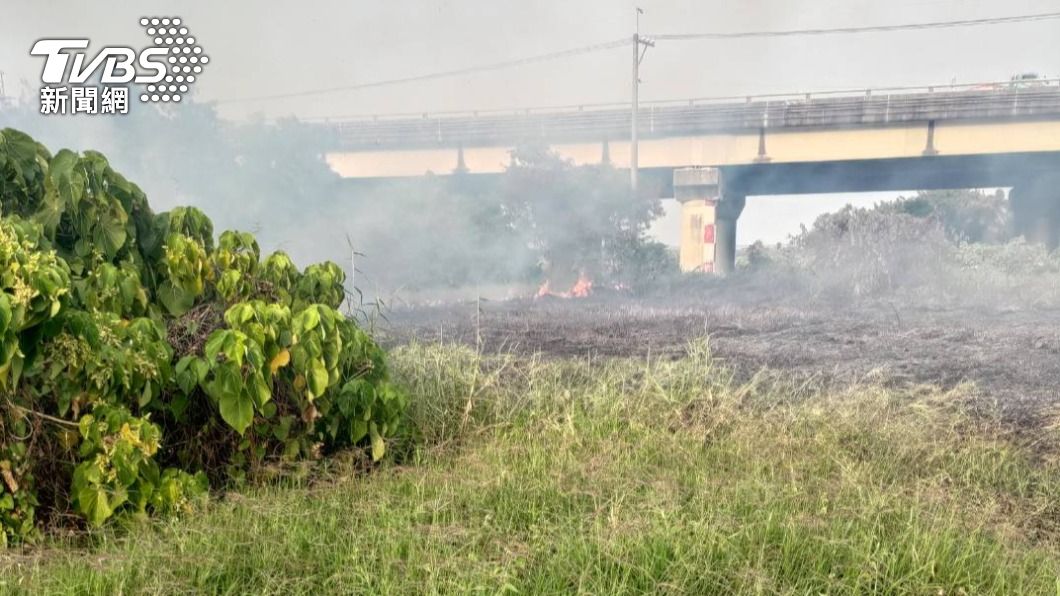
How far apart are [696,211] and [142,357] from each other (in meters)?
7.28

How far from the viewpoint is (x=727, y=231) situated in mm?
9672

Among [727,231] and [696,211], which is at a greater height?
[696,211]

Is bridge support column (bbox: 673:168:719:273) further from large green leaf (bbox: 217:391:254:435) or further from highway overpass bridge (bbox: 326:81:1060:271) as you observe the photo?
large green leaf (bbox: 217:391:254:435)

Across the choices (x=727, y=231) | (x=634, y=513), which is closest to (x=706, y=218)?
(x=727, y=231)

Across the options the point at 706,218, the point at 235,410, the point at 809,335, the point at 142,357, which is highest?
the point at 706,218

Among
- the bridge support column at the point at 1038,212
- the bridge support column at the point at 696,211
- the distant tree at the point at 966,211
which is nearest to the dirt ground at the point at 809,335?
the bridge support column at the point at 696,211

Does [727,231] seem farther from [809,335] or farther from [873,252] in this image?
[809,335]

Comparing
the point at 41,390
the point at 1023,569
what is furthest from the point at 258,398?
the point at 1023,569

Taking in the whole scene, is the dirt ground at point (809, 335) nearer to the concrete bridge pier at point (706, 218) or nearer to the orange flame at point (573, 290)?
the orange flame at point (573, 290)

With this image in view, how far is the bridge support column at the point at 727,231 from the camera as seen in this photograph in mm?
9398

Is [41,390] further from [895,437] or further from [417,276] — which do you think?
[417,276]

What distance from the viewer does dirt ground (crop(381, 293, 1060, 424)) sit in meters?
4.34

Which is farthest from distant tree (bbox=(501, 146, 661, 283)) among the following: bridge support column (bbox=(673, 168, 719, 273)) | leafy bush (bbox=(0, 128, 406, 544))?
leafy bush (bbox=(0, 128, 406, 544))

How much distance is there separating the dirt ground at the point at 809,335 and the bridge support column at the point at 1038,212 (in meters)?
4.48
